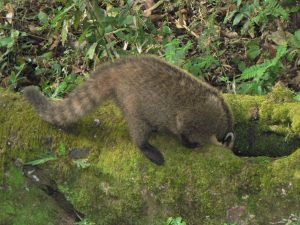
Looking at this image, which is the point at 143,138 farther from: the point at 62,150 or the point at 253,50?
the point at 253,50

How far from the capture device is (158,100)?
4.97m

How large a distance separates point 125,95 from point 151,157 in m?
0.67

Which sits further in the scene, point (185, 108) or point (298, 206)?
point (185, 108)

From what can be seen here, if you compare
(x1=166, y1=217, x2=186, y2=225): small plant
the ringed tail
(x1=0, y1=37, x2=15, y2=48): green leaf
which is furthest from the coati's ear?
(x1=0, y1=37, x2=15, y2=48): green leaf

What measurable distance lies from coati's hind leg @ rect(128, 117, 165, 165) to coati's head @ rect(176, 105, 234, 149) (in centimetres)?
29

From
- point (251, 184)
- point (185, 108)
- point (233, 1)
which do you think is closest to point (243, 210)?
point (251, 184)

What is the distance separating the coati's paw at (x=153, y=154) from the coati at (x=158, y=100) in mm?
192

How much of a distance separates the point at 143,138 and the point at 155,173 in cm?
37

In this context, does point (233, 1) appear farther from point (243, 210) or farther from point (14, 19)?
point (243, 210)

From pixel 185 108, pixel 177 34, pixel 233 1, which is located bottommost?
pixel 177 34

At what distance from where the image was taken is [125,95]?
4914mm

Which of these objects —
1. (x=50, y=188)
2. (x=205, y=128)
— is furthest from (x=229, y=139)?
(x=50, y=188)

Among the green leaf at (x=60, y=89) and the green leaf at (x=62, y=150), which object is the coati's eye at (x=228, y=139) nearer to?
the green leaf at (x=62, y=150)

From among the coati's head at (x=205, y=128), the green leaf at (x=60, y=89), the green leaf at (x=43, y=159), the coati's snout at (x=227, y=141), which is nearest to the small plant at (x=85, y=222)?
the green leaf at (x=43, y=159)
